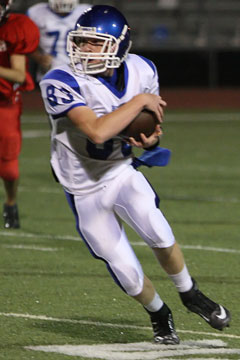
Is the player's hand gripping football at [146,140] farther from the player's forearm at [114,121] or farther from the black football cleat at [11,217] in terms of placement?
the black football cleat at [11,217]

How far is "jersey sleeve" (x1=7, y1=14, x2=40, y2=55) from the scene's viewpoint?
664cm

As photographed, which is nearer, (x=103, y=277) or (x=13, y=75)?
(x=103, y=277)

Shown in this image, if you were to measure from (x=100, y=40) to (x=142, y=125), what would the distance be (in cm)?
38

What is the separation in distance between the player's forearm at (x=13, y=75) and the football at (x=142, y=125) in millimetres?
2688

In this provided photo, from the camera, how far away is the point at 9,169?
6766 mm

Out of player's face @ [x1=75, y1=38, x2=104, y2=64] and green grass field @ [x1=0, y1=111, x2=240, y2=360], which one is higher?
player's face @ [x1=75, y1=38, x2=104, y2=64]

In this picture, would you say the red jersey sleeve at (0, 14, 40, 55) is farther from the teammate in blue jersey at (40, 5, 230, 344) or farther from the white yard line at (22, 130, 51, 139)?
the white yard line at (22, 130, 51, 139)

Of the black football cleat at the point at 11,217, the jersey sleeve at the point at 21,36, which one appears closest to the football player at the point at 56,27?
the jersey sleeve at the point at 21,36

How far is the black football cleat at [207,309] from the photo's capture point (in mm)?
3938

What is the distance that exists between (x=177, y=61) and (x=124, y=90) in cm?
1457

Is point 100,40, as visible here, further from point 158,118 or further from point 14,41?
point 14,41

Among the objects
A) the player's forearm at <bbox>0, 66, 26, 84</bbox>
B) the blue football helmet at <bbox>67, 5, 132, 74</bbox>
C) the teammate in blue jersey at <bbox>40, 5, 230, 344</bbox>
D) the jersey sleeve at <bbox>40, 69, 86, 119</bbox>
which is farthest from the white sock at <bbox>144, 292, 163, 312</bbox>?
the player's forearm at <bbox>0, 66, 26, 84</bbox>

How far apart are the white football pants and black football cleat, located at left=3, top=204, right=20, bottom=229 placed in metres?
2.87

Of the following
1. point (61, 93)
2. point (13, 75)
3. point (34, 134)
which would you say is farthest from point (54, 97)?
point (34, 134)
